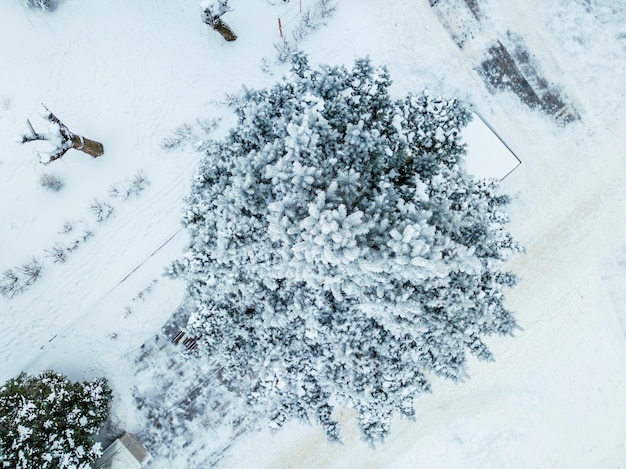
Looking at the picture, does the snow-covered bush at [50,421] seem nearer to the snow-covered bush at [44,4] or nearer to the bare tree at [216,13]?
the snow-covered bush at [44,4]

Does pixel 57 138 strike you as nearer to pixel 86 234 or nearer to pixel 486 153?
pixel 86 234

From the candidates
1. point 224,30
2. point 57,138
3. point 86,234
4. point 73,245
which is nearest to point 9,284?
point 73,245

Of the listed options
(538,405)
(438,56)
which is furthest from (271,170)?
(538,405)

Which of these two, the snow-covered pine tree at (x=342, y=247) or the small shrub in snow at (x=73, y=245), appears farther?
the small shrub in snow at (x=73, y=245)

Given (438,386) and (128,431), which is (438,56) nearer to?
(438,386)

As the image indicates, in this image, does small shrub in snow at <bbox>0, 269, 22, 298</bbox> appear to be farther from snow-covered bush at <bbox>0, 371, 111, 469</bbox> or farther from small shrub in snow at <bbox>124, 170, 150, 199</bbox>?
small shrub in snow at <bbox>124, 170, 150, 199</bbox>

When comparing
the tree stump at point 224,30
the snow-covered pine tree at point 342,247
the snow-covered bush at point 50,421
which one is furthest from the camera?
the tree stump at point 224,30

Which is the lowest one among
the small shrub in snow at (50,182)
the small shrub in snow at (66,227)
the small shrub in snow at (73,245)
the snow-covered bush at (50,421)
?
the snow-covered bush at (50,421)

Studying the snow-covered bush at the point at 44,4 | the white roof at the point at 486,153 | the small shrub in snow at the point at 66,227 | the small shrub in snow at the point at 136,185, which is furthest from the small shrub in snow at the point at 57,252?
the white roof at the point at 486,153
